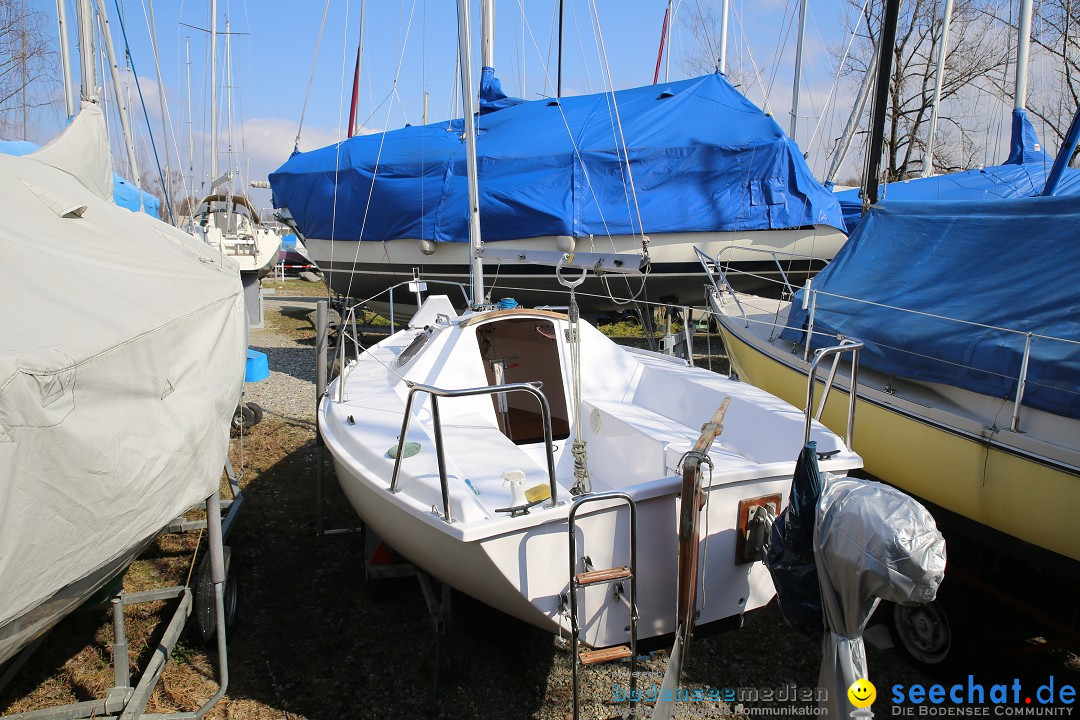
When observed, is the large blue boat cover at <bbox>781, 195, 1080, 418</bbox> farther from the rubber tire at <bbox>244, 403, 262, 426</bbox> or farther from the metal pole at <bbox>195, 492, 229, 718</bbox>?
the rubber tire at <bbox>244, 403, 262, 426</bbox>

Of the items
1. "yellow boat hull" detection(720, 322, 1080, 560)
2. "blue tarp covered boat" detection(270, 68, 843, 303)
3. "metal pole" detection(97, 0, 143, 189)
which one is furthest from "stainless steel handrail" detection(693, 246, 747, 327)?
"metal pole" detection(97, 0, 143, 189)

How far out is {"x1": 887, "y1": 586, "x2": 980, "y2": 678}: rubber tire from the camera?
3260mm

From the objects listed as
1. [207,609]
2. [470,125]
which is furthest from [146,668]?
[470,125]

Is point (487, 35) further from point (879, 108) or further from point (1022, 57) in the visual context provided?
point (1022, 57)

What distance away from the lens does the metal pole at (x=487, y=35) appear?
328 inches

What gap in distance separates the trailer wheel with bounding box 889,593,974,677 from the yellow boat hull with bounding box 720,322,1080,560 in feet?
1.70

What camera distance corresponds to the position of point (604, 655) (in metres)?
2.70

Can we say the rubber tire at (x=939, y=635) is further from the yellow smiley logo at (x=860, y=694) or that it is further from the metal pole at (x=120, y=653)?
the metal pole at (x=120, y=653)

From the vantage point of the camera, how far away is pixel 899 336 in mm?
4660

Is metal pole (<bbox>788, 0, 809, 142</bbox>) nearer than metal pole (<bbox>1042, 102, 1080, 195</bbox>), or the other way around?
metal pole (<bbox>1042, 102, 1080, 195</bbox>)

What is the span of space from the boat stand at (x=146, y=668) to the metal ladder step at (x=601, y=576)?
1.69 m

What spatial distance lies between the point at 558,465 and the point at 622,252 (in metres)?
4.60

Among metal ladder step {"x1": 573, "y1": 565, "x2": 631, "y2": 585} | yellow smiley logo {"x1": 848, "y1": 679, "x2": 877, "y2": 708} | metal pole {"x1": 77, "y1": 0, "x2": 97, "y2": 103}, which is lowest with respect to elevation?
yellow smiley logo {"x1": 848, "y1": 679, "x2": 877, "y2": 708}

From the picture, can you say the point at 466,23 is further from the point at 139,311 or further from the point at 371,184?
the point at 371,184
